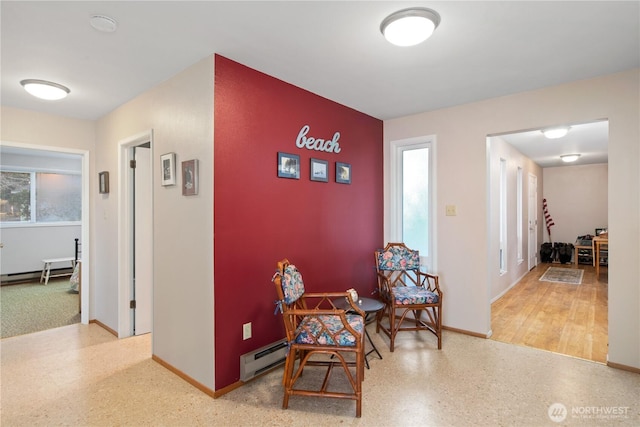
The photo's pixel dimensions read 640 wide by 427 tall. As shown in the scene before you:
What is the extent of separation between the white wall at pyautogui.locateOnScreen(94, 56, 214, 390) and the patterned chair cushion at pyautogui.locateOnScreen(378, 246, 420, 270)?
196cm

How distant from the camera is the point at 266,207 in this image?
265cm

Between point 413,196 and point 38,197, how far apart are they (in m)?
6.92

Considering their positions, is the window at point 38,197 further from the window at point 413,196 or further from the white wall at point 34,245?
the window at point 413,196

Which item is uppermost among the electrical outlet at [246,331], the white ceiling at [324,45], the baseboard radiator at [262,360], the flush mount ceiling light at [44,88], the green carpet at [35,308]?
the white ceiling at [324,45]

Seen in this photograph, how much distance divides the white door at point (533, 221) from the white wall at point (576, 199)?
1.20m

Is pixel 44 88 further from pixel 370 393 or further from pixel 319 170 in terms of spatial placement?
pixel 370 393

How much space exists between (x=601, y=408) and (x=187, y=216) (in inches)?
125

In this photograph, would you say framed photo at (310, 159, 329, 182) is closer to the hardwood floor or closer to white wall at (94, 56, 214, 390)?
white wall at (94, 56, 214, 390)

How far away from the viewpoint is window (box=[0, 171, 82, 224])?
5.89 meters

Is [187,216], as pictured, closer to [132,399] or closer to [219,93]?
[219,93]

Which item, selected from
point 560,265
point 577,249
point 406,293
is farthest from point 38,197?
point 577,249

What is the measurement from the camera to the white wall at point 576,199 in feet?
25.6

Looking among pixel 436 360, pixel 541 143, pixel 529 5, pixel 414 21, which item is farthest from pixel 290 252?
pixel 541 143

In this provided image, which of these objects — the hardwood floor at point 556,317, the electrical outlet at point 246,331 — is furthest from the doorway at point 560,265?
the electrical outlet at point 246,331
